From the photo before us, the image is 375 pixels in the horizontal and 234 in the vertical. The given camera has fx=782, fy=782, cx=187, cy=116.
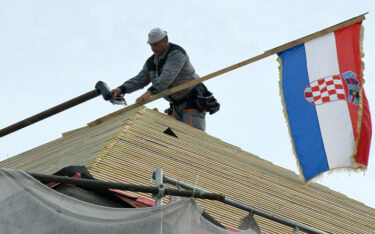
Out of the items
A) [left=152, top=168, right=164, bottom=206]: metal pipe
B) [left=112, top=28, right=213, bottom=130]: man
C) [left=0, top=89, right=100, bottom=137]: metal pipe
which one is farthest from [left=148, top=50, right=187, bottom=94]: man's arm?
[left=152, top=168, right=164, bottom=206]: metal pipe

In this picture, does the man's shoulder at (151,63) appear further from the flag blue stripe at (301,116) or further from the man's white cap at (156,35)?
the flag blue stripe at (301,116)

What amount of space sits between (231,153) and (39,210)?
178 inches

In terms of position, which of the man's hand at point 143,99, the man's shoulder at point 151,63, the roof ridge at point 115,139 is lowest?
the roof ridge at point 115,139

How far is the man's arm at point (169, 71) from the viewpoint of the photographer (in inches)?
379

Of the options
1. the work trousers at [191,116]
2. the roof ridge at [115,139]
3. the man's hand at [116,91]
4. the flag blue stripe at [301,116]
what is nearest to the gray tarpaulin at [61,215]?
the roof ridge at [115,139]

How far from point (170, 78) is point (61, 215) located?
4615 millimetres

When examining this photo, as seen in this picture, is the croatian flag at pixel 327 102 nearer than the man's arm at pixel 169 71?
Yes

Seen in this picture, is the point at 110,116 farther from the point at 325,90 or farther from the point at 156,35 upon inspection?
the point at 325,90

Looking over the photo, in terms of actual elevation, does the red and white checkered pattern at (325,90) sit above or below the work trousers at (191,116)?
below

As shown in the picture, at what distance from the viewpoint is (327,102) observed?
7.87m

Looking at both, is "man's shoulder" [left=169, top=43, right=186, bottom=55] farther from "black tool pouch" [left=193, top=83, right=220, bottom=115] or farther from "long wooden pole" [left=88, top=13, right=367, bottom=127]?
"long wooden pole" [left=88, top=13, right=367, bottom=127]

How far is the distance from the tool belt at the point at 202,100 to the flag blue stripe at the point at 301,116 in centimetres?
161

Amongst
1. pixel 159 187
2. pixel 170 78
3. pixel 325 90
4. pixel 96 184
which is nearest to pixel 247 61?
pixel 170 78

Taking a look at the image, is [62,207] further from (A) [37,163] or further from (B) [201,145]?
(B) [201,145]
